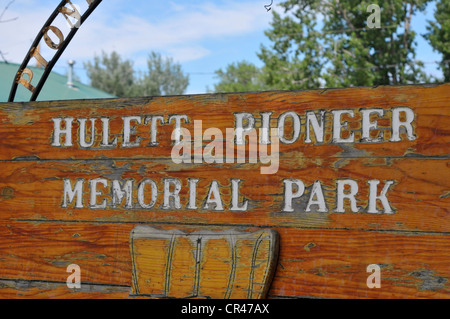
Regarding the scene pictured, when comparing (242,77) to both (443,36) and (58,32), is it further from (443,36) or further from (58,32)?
(58,32)

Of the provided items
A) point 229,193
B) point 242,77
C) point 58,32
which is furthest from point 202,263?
point 242,77

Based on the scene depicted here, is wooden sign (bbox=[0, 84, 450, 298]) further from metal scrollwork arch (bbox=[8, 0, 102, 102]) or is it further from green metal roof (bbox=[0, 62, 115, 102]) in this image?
green metal roof (bbox=[0, 62, 115, 102])

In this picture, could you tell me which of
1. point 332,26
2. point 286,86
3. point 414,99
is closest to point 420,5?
point 332,26

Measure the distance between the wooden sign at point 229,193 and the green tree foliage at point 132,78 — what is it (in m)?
33.9

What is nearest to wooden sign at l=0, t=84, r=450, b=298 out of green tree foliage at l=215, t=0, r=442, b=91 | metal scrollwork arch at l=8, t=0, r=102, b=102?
metal scrollwork arch at l=8, t=0, r=102, b=102

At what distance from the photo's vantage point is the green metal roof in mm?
11125

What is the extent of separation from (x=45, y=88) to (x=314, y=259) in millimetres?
12949

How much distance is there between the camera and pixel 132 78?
39.2 metres

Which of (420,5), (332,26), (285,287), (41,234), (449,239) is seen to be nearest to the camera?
(449,239)

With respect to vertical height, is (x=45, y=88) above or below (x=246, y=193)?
above

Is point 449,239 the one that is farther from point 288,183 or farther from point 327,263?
point 288,183

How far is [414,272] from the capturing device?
2.23 meters

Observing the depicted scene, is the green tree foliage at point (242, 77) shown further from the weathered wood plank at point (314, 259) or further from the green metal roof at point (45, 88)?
the weathered wood plank at point (314, 259)

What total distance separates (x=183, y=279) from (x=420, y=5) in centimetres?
2080
